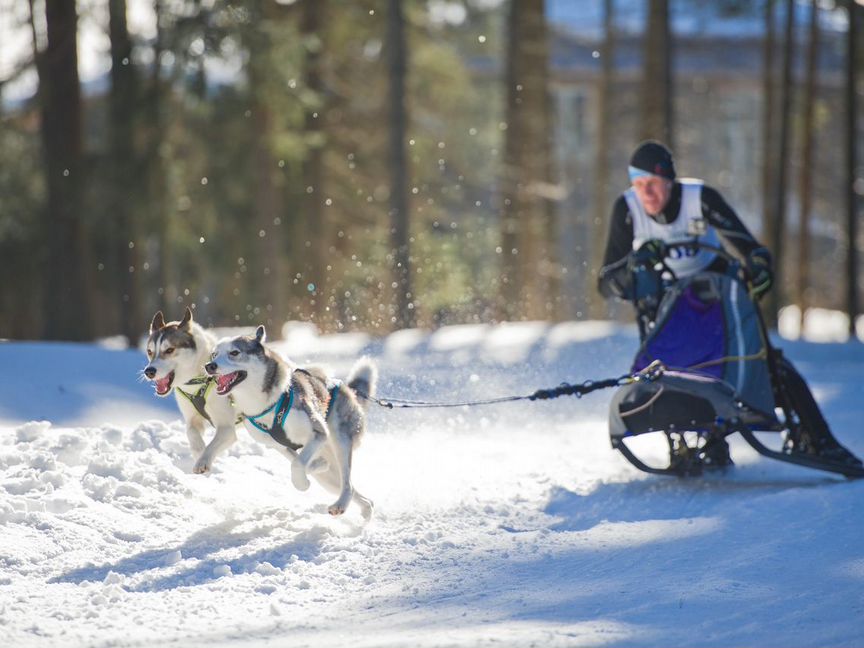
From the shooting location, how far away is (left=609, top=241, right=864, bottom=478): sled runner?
23.8 feet

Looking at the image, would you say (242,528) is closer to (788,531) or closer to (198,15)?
(788,531)

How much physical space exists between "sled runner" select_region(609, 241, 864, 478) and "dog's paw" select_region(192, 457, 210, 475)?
8.59ft

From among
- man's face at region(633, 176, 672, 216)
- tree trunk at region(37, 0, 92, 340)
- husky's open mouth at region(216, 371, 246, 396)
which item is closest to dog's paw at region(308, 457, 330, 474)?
husky's open mouth at region(216, 371, 246, 396)

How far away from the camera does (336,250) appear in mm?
26922

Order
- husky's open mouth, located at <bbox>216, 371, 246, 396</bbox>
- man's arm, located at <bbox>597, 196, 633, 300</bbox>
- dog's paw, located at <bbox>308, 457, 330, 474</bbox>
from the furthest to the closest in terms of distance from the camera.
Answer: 1. man's arm, located at <bbox>597, 196, 633, 300</bbox>
2. dog's paw, located at <bbox>308, 457, 330, 474</bbox>
3. husky's open mouth, located at <bbox>216, 371, 246, 396</bbox>

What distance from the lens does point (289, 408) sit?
20.8 ft

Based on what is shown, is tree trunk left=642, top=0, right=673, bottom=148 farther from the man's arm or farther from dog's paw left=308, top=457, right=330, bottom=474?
dog's paw left=308, top=457, right=330, bottom=474

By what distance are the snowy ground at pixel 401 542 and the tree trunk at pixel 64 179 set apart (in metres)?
6.74

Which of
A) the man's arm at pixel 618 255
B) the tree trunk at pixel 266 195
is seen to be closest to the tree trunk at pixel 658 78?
the tree trunk at pixel 266 195

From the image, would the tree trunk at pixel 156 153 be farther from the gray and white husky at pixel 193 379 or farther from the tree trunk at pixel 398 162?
the gray and white husky at pixel 193 379

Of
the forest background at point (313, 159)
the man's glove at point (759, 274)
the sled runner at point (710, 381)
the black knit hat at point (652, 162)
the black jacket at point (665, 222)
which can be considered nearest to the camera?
the sled runner at point (710, 381)

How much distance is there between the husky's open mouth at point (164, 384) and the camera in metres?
6.20

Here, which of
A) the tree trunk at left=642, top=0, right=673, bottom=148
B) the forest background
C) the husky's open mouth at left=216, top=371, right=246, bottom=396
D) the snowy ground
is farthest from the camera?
the tree trunk at left=642, top=0, right=673, bottom=148

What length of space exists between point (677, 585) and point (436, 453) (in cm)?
389
